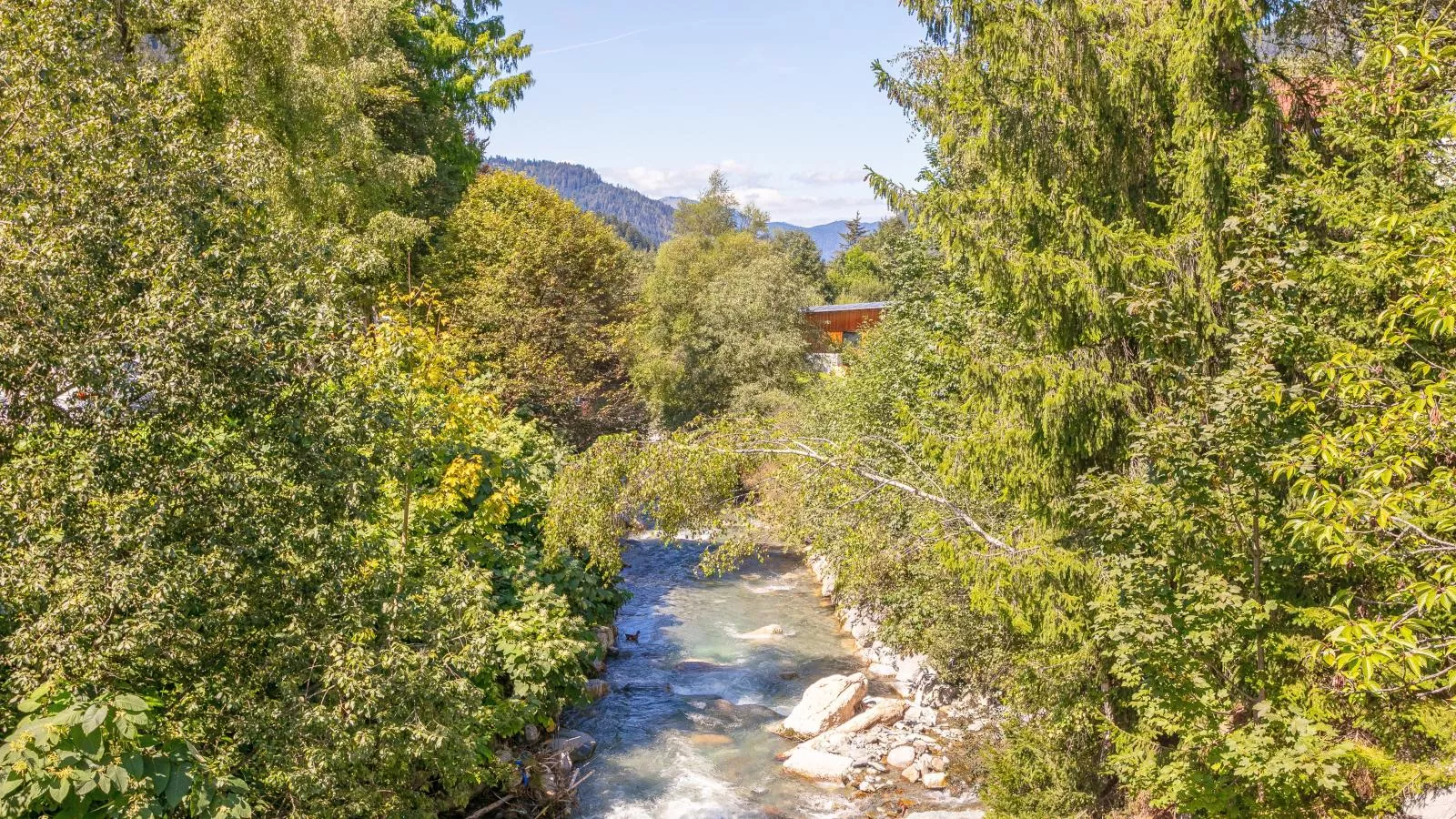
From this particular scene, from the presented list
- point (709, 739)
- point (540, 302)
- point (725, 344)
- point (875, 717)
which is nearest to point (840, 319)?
point (725, 344)

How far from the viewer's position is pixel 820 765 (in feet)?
38.7

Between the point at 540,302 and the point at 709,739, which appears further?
the point at 540,302

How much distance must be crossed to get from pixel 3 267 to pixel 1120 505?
8.63 metres

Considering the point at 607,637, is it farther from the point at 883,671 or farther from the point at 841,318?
the point at 841,318

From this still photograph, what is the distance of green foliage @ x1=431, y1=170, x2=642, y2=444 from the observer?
73.2 ft

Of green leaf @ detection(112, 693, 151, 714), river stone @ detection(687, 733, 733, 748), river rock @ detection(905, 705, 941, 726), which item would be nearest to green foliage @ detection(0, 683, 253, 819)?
green leaf @ detection(112, 693, 151, 714)

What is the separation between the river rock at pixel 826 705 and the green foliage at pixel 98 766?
940 centimetres

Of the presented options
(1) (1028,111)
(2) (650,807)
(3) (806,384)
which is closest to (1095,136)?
(1) (1028,111)

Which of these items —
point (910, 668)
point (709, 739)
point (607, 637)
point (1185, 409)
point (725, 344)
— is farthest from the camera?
point (725, 344)

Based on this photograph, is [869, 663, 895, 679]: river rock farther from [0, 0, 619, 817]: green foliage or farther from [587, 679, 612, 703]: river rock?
[0, 0, 619, 817]: green foliage

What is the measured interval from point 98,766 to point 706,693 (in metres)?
11.1

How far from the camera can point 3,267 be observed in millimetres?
5215

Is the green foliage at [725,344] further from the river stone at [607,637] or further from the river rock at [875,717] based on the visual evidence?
A: the river rock at [875,717]

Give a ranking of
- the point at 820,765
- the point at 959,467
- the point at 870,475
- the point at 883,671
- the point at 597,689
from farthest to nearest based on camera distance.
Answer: the point at 883,671
the point at 597,689
the point at 820,765
the point at 870,475
the point at 959,467
